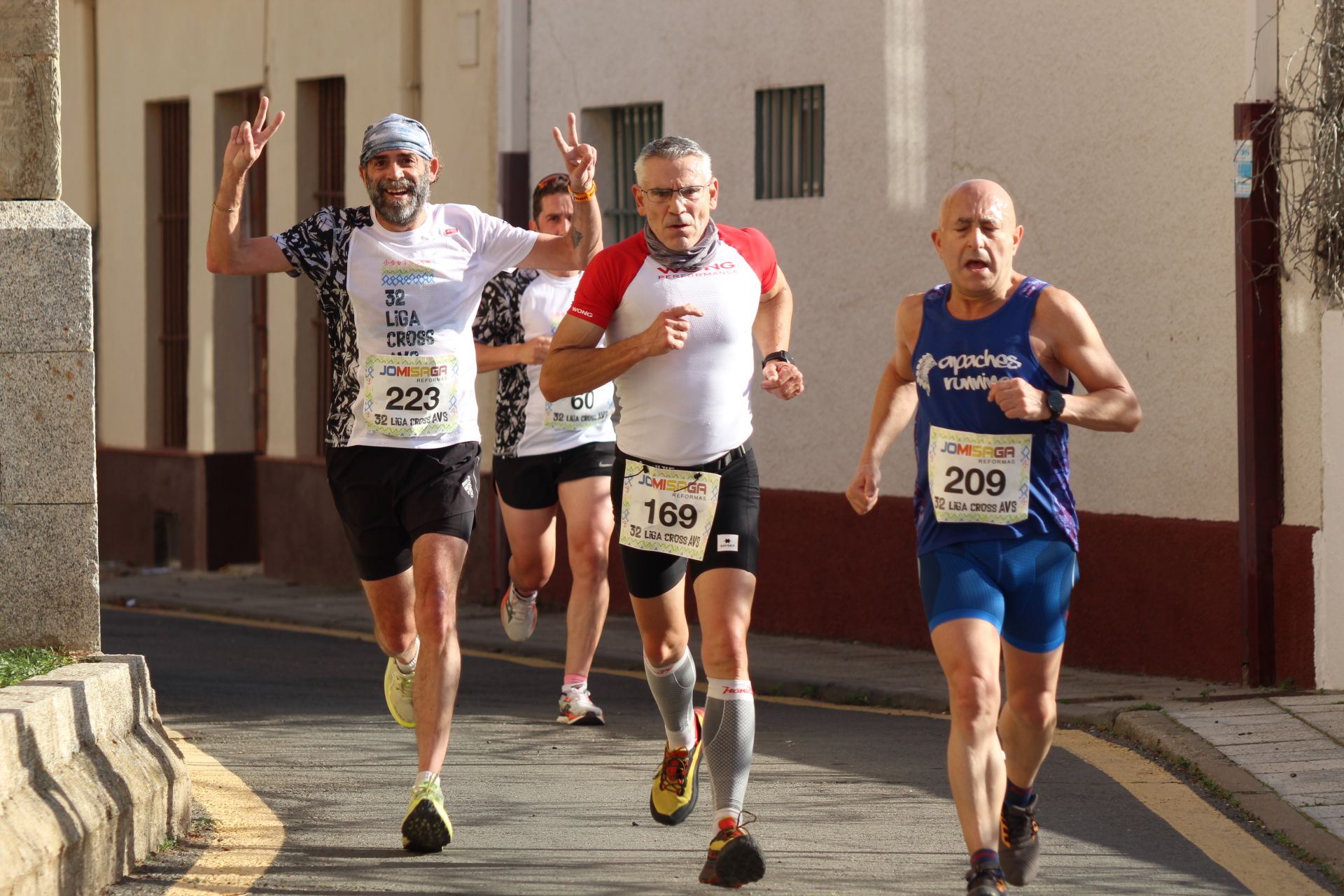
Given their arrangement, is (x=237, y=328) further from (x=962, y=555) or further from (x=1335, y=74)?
(x=962, y=555)

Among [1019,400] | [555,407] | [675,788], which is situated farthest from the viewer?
[555,407]

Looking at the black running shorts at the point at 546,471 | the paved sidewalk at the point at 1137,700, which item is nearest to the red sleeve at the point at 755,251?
the paved sidewalk at the point at 1137,700

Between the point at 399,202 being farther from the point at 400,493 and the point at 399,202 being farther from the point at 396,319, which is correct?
the point at 400,493

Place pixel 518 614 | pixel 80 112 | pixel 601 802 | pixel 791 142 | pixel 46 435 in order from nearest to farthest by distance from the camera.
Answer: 1. pixel 46 435
2. pixel 601 802
3. pixel 518 614
4. pixel 791 142
5. pixel 80 112

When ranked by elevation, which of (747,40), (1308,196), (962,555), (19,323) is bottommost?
(962,555)

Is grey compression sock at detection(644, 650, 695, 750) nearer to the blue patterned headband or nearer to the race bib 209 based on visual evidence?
the race bib 209

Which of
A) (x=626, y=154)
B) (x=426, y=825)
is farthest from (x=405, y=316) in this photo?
(x=626, y=154)

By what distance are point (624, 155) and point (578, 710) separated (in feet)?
20.7

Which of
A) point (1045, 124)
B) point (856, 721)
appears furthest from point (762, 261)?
point (1045, 124)

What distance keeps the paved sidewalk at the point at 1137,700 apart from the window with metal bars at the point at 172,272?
457 cm

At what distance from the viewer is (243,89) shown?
62.7 feet

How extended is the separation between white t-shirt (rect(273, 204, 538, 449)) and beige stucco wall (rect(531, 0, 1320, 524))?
15.0 feet

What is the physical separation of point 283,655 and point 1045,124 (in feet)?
16.7

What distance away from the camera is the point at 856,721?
393 inches
